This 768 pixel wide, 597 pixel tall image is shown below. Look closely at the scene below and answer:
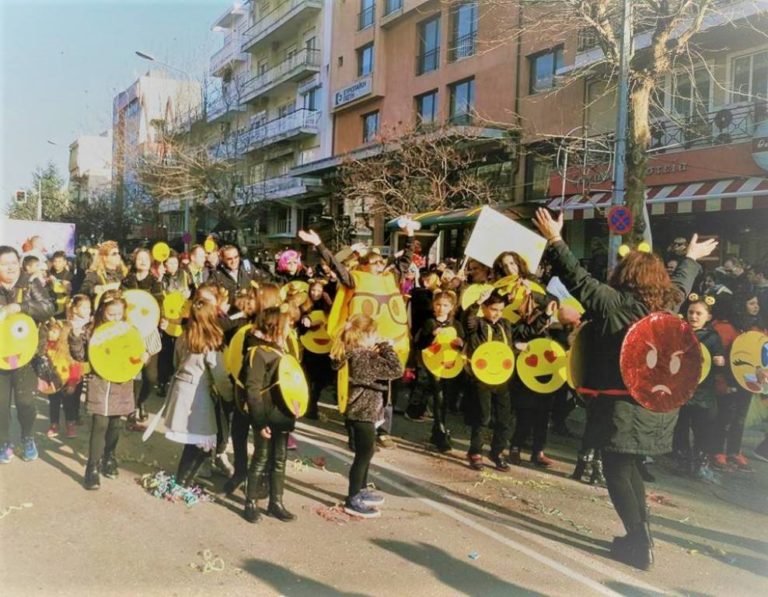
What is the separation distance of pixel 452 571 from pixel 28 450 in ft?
12.2

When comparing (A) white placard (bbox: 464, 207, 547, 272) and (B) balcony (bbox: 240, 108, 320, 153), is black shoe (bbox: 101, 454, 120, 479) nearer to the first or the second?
(A) white placard (bbox: 464, 207, 547, 272)

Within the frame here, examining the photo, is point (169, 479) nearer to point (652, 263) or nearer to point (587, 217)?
point (652, 263)

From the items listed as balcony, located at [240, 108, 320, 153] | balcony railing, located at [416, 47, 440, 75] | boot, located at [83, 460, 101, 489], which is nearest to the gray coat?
boot, located at [83, 460, 101, 489]

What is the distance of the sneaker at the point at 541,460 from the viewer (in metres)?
6.30

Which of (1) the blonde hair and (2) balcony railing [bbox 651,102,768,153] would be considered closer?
(1) the blonde hair

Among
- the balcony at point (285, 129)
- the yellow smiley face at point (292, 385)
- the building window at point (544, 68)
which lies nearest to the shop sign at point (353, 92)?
the balcony at point (285, 129)

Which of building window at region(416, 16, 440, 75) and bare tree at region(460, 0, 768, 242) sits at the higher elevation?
building window at region(416, 16, 440, 75)

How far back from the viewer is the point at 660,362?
4141mm

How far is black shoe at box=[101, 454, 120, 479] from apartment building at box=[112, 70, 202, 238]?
2157 cm

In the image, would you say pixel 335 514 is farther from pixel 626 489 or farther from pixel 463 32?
pixel 463 32

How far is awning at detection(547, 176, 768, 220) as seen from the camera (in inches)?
523

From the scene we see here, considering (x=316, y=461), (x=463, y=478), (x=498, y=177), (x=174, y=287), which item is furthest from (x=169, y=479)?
(x=498, y=177)

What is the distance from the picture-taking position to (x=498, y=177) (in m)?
21.2

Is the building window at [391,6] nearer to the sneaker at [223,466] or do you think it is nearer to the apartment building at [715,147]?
the apartment building at [715,147]
